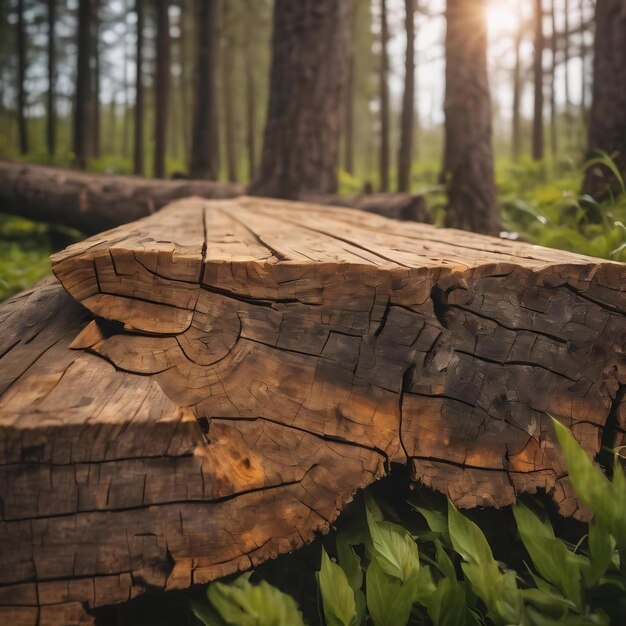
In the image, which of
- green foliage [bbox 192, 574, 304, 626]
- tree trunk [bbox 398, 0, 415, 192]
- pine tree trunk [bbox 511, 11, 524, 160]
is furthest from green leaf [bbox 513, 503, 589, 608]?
pine tree trunk [bbox 511, 11, 524, 160]

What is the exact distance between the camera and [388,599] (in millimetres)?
1221

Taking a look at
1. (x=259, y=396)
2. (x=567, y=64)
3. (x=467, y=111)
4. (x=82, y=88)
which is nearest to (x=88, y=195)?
(x=467, y=111)

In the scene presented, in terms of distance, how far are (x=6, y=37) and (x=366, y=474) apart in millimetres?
25239

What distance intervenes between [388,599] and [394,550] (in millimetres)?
125

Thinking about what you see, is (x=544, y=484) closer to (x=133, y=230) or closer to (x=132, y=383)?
(x=132, y=383)

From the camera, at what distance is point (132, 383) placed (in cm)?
125

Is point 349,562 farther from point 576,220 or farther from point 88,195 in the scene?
point 88,195

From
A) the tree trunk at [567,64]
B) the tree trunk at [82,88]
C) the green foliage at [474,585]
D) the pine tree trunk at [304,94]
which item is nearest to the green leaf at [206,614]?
the green foliage at [474,585]

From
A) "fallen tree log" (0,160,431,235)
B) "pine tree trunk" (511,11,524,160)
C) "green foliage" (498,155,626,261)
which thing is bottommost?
"green foliage" (498,155,626,261)

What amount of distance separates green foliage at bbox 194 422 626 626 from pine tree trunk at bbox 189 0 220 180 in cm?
897

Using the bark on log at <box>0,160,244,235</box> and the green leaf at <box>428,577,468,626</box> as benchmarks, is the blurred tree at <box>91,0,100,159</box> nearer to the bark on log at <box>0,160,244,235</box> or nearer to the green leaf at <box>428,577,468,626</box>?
the bark on log at <box>0,160,244,235</box>

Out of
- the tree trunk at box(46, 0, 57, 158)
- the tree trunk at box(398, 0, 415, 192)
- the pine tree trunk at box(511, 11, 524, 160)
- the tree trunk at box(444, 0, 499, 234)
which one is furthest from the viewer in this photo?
the pine tree trunk at box(511, 11, 524, 160)

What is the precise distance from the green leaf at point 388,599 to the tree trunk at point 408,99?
391 inches

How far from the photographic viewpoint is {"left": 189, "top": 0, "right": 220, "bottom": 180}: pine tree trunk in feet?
31.1
